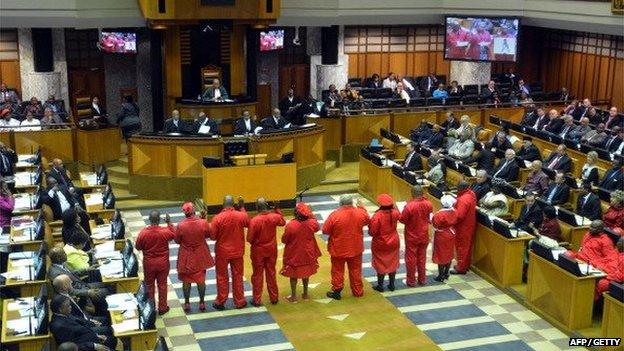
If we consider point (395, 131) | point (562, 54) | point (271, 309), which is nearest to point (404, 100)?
point (395, 131)

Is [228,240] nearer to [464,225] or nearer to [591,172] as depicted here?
[464,225]

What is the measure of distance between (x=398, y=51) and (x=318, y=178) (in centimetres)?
934

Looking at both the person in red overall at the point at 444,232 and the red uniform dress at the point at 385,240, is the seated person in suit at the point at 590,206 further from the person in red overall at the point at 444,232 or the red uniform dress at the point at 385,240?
the red uniform dress at the point at 385,240

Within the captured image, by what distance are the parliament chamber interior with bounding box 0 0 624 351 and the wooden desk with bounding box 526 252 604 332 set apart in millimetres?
27

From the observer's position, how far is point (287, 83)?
2527 cm

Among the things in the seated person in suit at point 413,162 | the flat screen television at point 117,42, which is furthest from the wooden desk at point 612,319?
the flat screen television at point 117,42

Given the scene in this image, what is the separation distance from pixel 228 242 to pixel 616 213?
18.8ft

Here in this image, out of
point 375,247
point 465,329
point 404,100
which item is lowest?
point 465,329

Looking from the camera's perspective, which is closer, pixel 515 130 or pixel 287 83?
pixel 515 130

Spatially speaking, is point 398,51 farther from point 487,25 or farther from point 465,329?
point 465,329

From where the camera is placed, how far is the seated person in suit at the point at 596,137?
1775 cm

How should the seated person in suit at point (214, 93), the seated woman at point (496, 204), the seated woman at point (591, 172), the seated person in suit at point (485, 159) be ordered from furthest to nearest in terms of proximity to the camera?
the seated person in suit at point (214, 93)
the seated person in suit at point (485, 159)
the seated woman at point (591, 172)
the seated woman at point (496, 204)

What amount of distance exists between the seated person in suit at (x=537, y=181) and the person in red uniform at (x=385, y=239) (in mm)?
3823

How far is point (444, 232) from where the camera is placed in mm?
12352
